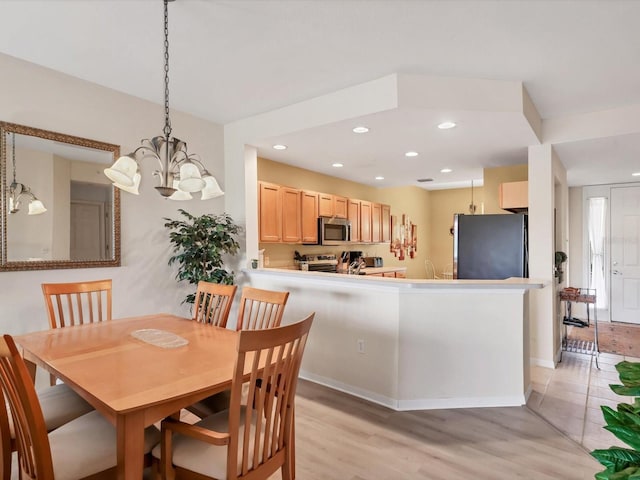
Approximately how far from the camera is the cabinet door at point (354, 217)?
6215 mm

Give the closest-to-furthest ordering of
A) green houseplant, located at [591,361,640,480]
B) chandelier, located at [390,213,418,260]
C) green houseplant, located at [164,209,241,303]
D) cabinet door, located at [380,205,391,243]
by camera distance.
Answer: green houseplant, located at [591,361,640,480]
green houseplant, located at [164,209,241,303]
cabinet door, located at [380,205,391,243]
chandelier, located at [390,213,418,260]

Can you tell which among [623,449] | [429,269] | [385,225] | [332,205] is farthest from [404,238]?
[623,449]

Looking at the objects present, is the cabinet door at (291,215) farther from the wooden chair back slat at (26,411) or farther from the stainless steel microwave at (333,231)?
the wooden chair back slat at (26,411)

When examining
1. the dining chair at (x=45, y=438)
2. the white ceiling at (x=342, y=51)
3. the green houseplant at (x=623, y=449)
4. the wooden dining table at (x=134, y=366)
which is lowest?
the dining chair at (x=45, y=438)

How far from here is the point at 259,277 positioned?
3.91 meters

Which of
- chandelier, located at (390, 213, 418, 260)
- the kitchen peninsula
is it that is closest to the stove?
chandelier, located at (390, 213, 418, 260)

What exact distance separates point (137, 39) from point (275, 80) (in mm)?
1034

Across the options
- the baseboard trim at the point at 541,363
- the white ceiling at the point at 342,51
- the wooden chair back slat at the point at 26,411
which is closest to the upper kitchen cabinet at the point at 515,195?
the white ceiling at the point at 342,51

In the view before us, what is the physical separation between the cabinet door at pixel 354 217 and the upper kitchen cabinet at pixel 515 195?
2.42 meters

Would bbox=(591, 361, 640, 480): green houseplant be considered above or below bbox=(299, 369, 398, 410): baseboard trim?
above

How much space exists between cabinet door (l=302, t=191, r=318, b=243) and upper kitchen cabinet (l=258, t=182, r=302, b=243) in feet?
0.33

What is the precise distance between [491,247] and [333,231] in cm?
235

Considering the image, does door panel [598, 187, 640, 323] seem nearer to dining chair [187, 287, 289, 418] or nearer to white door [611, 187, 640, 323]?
white door [611, 187, 640, 323]

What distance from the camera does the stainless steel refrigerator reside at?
3896 mm
